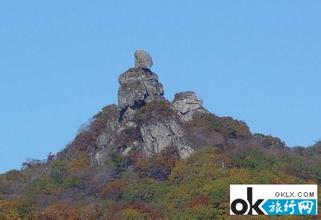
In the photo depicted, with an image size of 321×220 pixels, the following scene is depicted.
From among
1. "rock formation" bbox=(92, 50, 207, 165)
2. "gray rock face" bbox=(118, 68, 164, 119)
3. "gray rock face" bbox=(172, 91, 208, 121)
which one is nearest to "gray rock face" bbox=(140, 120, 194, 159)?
"rock formation" bbox=(92, 50, 207, 165)

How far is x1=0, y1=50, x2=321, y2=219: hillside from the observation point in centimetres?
11831

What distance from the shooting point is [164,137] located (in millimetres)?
128250

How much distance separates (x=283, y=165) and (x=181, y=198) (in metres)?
17.7

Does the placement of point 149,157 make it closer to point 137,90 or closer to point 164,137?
point 164,137

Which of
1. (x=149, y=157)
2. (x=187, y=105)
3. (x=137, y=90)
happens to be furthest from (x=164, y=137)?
(x=187, y=105)

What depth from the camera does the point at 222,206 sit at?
92.8 m

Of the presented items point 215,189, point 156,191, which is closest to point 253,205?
point 215,189

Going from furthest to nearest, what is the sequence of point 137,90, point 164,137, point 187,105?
1. point 187,105
2. point 137,90
3. point 164,137

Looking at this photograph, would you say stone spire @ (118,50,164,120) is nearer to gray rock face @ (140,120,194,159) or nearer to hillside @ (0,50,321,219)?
hillside @ (0,50,321,219)

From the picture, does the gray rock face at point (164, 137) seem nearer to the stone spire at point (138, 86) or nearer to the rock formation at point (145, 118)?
the rock formation at point (145, 118)

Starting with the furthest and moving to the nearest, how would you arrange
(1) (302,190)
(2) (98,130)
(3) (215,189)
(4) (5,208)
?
(2) (98,130), (3) (215,189), (4) (5,208), (1) (302,190)

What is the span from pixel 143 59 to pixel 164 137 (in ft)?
28.7

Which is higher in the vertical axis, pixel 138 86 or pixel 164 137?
pixel 138 86

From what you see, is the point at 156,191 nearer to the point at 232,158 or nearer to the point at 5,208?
the point at 232,158
